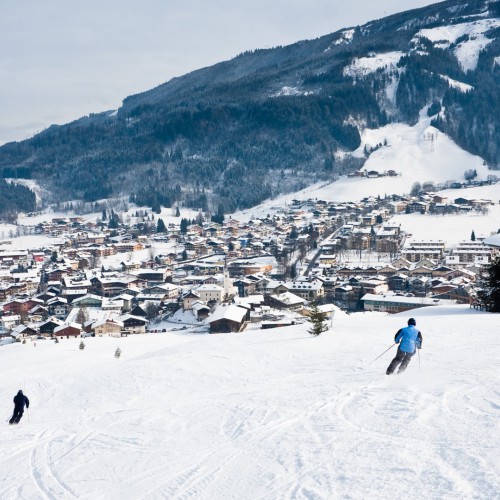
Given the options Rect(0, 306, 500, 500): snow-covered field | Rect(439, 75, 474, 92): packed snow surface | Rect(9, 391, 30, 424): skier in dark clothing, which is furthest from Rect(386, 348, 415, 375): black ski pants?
Rect(439, 75, 474, 92): packed snow surface

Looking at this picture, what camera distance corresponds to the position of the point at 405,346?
700 centimetres

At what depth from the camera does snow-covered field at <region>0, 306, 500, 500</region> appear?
4309 mm

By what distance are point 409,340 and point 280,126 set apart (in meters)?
137

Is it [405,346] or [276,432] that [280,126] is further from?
[276,432]

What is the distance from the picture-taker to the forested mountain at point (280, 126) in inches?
4712

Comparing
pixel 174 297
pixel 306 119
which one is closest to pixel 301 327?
pixel 174 297

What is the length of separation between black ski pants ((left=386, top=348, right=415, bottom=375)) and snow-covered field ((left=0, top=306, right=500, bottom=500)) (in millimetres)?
108

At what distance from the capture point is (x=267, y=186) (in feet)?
359

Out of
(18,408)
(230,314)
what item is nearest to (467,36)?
(230,314)

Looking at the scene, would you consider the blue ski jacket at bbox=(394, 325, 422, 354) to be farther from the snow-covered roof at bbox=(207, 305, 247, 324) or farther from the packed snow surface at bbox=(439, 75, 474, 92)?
the packed snow surface at bbox=(439, 75, 474, 92)

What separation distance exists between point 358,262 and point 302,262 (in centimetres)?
550

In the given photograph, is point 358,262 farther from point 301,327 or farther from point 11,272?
point 301,327

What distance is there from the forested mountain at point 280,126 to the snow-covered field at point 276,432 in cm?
8843

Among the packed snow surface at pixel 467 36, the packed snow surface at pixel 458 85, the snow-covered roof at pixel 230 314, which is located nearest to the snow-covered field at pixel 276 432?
the snow-covered roof at pixel 230 314
